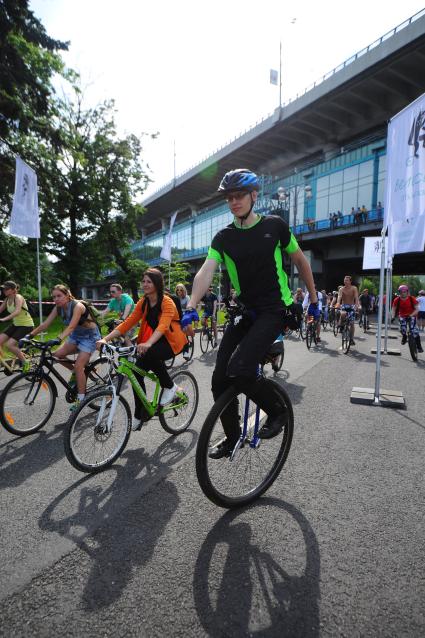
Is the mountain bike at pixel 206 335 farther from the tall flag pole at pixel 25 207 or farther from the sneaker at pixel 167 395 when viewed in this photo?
the sneaker at pixel 167 395

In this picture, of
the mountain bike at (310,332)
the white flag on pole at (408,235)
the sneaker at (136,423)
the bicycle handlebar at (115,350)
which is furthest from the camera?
the mountain bike at (310,332)

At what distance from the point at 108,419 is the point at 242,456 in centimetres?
131

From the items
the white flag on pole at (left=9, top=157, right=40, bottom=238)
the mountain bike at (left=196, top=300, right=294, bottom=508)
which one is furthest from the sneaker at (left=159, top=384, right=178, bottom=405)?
the white flag on pole at (left=9, top=157, right=40, bottom=238)

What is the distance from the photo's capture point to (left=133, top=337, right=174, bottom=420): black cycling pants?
405cm

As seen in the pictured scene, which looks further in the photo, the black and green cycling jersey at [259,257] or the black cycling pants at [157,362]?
the black cycling pants at [157,362]

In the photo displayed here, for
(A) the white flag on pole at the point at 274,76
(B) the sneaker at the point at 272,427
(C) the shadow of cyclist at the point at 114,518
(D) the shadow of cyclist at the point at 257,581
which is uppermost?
(A) the white flag on pole at the point at 274,76

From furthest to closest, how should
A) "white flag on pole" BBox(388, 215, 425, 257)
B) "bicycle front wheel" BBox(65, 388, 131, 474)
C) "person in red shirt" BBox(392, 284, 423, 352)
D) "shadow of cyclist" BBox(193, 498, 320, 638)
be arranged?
"person in red shirt" BBox(392, 284, 423, 352), "white flag on pole" BBox(388, 215, 425, 257), "bicycle front wheel" BBox(65, 388, 131, 474), "shadow of cyclist" BBox(193, 498, 320, 638)

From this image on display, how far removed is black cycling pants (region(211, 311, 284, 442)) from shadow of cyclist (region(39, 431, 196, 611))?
80 cm

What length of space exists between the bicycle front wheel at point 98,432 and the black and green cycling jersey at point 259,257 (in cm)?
164

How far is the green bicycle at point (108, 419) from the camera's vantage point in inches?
128

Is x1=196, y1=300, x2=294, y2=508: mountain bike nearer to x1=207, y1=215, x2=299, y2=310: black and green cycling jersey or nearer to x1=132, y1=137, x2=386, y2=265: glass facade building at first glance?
x1=207, y1=215, x2=299, y2=310: black and green cycling jersey

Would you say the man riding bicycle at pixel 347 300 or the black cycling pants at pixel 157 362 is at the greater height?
the man riding bicycle at pixel 347 300

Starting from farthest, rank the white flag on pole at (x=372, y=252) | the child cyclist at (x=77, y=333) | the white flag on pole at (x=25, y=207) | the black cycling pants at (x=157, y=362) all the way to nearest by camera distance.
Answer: the white flag on pole at (x=372, y=252)
the white flag on pole at (x=25, y=207)
the child cyclist at (x=77, y=333)
the black cycling pants at (x=157, y=362)

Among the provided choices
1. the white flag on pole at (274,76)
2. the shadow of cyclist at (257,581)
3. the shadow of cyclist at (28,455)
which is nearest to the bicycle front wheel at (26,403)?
the shadow of cyclist at (28,455)
